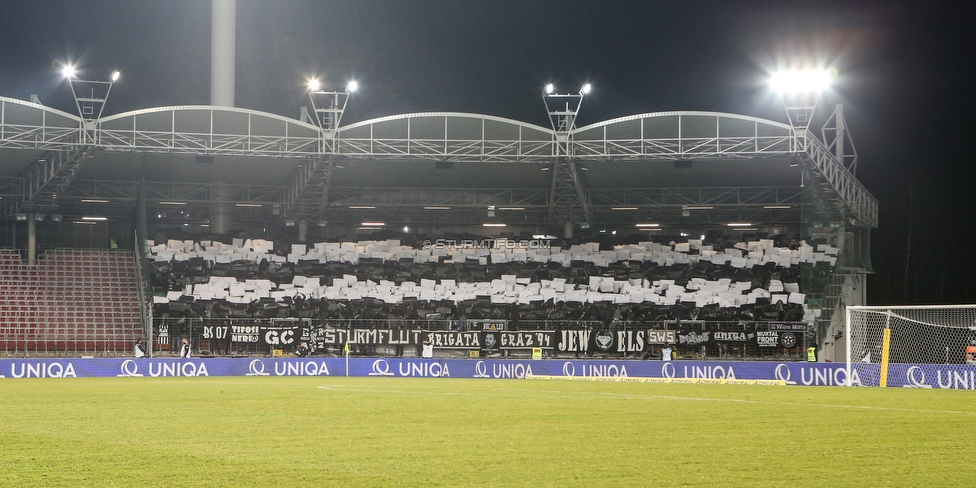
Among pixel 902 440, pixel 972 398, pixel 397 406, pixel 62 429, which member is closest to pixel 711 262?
pixel 972 398

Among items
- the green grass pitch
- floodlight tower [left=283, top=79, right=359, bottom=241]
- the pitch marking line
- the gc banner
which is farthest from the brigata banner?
the green grass pitch

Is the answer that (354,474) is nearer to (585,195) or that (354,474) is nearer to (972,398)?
(972,398)

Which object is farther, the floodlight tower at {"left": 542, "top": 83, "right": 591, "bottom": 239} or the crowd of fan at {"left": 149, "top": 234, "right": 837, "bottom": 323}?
the crowd of fan at {"left": 149, "top": 234, "right": 837, "bottom": 323}

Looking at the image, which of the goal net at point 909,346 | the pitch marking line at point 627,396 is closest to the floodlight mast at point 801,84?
the goal net at point 909,346

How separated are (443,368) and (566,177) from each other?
490 inches

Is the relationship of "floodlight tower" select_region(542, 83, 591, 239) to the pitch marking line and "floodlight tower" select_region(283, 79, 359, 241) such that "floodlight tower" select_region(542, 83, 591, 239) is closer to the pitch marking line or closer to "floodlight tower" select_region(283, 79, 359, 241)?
"floodlight tower" select_region(283, 79, 359, 241)

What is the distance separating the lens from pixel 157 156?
38.2m

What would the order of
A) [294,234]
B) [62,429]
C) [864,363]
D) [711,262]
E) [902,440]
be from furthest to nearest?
[294,234] → [711,262] → [864,363] → [62,429] → [902,440]

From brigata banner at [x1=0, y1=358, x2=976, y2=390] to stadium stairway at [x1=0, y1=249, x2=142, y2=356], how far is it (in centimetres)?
597

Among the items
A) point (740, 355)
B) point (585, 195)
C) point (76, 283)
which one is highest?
point (585, 195)

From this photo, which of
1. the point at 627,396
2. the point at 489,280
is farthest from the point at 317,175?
the point at 627,396

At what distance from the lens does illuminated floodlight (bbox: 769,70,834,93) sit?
3238 cm

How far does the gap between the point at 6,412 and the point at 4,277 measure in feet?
95.8

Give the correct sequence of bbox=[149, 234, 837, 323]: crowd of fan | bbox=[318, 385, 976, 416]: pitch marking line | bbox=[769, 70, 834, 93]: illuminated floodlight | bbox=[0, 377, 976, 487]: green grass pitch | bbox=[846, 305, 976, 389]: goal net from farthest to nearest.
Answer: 1. bbox=[149, 234, 837, 323]: crowd of fan
2. bbox=[769, 70, 834, 93]: illuminated floodlight
3. bbox=[846, 305, 976, 389]: goal net
4. bbox=[318, 385, 976, 416]: pitch marking line
5. bbox=[0, 377, 976, 487]: green grass pitch
